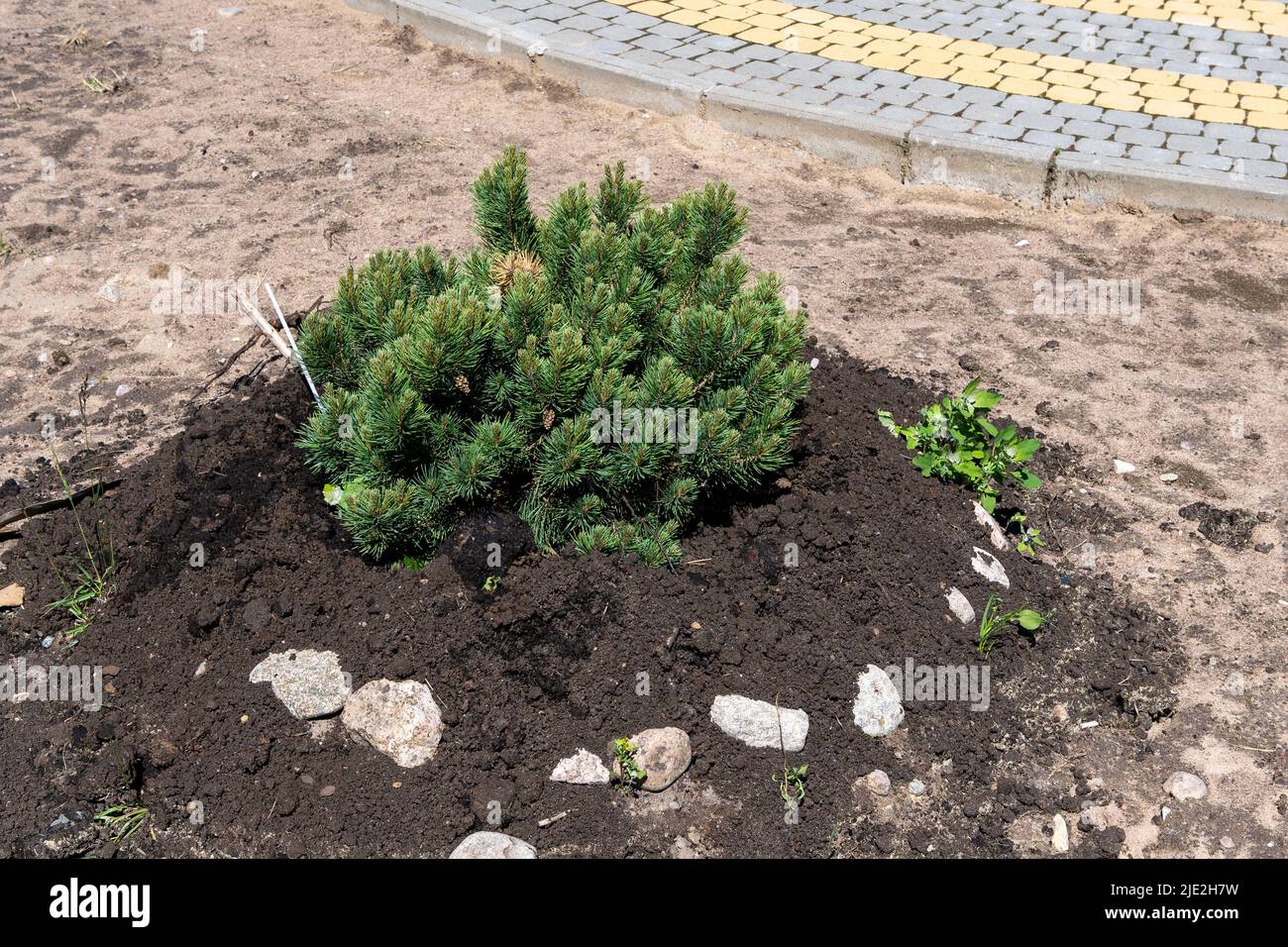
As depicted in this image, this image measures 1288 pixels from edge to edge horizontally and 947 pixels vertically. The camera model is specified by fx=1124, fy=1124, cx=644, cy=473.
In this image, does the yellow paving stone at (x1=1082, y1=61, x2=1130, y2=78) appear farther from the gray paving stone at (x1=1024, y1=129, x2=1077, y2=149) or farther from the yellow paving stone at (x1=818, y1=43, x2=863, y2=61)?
the yellow paving stone at (x1=818, y1=43, x2=863, y2=61)

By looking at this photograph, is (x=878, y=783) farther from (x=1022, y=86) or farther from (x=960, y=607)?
(x=1022, y=86)

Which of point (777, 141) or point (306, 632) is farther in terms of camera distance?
point (777, 141)

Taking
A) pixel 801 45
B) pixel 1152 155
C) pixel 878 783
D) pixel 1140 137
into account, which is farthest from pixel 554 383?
pixel 801 45

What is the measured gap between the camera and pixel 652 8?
803 centimetres

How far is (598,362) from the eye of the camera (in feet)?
10.8

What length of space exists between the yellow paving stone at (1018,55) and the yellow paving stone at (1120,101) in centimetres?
61

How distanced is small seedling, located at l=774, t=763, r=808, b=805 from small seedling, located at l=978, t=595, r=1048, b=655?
0.76m

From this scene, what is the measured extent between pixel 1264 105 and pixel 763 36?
314cm

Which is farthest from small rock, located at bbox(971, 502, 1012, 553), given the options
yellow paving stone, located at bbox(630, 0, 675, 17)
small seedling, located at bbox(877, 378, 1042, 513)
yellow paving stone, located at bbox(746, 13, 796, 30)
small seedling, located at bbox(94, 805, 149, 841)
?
yellow paving stone, located at bbox(630, 0, 675, 17)

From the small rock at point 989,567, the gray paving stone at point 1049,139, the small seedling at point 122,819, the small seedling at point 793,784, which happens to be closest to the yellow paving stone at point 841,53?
the gray paving stone at point 1049,139

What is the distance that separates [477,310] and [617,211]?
33.2 inches

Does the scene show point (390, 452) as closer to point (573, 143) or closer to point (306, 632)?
point (306, 632)

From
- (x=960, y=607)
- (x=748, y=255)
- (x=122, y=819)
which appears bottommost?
(x=122, y=819)
